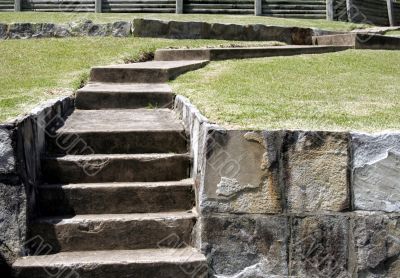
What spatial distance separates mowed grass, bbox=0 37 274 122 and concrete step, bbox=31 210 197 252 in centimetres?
89

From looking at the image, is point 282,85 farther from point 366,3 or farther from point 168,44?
point 366,3

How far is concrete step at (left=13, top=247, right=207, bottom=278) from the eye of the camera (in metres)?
4.33

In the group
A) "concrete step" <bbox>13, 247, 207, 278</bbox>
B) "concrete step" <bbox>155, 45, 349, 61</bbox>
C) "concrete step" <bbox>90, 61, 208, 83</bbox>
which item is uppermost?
"concrete step" <bbox>155, 45, 349, 61</bbox>

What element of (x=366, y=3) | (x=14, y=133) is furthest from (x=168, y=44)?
(x=366, y=3)

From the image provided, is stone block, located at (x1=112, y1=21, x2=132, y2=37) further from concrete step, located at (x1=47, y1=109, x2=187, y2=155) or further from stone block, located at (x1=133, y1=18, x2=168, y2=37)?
concrete step, located at (x1=47, y1=109, x2=187, y2=155)

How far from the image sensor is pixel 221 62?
10.1 metres

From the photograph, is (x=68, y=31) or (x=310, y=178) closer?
(x=310, y=178)

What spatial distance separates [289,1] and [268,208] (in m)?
16.0

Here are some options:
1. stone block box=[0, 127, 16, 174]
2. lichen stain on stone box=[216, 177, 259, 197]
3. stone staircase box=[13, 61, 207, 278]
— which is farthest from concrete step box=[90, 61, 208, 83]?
lichen stain on stone box=[216, 177, 259, 197]

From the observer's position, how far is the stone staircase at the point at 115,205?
4391mm

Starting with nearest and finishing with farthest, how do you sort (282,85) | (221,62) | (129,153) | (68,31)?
(129,153)
(282,85)
(221,62)
(68,31)

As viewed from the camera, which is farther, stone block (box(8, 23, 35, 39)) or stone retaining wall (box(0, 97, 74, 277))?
stone block (box(8, 23, 35, 39))

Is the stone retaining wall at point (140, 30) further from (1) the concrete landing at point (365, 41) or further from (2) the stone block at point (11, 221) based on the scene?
(2) the stone block at point (11, 221)

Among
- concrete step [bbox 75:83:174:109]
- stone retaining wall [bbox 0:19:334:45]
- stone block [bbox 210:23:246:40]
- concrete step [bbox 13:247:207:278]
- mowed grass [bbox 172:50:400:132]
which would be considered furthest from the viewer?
stone block [bbox 210:23:246:40]
